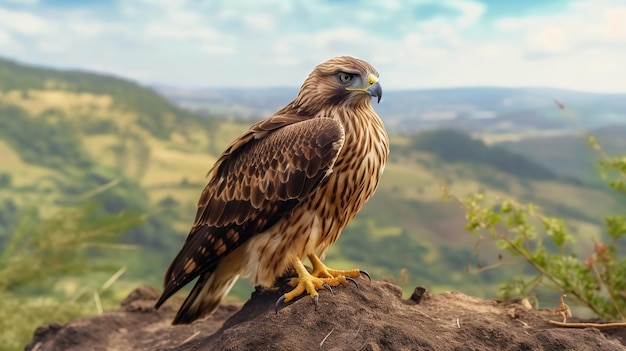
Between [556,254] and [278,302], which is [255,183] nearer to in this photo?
[278,302]

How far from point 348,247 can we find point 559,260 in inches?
151

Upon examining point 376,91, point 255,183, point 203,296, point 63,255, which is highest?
point 376,91

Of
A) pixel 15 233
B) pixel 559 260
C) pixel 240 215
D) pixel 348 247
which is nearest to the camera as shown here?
pixel 240 215

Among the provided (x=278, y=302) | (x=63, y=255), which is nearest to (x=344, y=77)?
(x=278, y=302)

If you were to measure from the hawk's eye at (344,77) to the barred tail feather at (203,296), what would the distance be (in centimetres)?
149

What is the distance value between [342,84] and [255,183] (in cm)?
84

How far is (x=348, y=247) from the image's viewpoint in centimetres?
872

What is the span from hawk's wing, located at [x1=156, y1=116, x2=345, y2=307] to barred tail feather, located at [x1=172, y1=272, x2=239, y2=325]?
167mm

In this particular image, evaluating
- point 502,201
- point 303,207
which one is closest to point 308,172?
point 303,207

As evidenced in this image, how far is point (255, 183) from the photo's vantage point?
13.6 ft

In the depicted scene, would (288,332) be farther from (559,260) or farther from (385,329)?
(559,260)

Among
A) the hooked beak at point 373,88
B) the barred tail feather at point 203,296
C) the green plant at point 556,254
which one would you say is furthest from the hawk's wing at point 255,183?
the green plant at point 556,254

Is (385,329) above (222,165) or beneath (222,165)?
beneath

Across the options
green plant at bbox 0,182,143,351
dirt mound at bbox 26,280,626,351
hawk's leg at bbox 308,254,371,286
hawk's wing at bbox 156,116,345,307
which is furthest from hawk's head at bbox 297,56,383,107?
green plant at bbox 0,182,143,351
